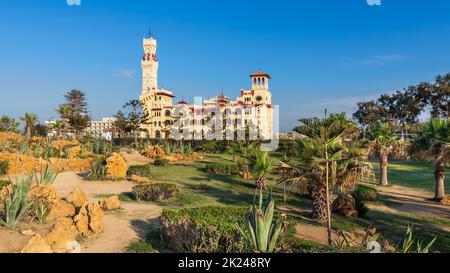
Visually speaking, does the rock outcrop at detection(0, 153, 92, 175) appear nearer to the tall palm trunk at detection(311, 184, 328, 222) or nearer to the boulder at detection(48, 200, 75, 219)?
the boulder at detection(48, 200, 75, 219)

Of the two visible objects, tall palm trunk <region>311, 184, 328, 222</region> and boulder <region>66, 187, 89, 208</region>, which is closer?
boulder <region>66, 187, 89, 208</region>

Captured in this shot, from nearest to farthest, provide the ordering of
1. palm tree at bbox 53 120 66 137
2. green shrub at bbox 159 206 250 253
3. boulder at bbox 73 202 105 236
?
green shrub at bbox 159 206 250 253 < boulder at bbox 73 202 105 236 < palm tree at bbox 53 120 66 137

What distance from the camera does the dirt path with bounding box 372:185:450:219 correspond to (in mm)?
14164

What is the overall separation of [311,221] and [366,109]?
187 ft

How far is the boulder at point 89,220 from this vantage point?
29.3ft

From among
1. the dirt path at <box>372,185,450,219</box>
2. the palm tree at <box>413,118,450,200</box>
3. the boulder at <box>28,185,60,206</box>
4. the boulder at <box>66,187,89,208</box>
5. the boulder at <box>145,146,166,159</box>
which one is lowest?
the dirt path at <box>372,185,450,219</box>

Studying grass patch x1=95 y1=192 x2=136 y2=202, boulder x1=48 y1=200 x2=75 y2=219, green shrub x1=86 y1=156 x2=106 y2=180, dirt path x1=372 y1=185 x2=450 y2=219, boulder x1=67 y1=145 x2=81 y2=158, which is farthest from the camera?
boulder x1=67 y1=145 x2=81 y2=158

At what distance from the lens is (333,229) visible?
1091cm

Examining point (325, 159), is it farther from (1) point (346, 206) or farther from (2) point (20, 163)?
(2) point (20, 163)

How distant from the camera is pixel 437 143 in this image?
1559 centimetres

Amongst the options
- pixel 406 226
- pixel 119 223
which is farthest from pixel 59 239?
pixel 406 226

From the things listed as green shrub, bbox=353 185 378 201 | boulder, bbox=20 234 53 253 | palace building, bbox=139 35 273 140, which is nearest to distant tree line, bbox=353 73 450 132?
palace building, bbox=139 35 273 140
